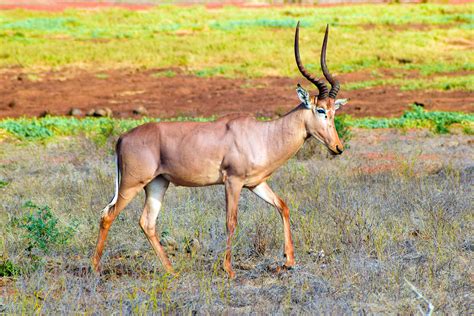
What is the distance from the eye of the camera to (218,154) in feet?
24.8

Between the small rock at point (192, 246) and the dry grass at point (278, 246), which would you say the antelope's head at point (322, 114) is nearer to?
the dry grass at point (278, 246)

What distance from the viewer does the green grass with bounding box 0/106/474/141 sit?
16.0 m

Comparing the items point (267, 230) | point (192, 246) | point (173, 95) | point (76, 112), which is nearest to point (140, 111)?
point (76, 112)

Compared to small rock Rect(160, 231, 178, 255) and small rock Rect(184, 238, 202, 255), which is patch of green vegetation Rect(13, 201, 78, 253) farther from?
small rock Rect(184, 238, 202, 255)

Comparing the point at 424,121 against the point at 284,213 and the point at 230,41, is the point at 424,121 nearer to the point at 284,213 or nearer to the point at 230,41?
the point at 284,213

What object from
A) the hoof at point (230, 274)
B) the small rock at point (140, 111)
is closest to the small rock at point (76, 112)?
the small rock at point (140, 111)

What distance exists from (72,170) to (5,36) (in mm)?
23525

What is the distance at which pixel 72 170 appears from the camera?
12586mm

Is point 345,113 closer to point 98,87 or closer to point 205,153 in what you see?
point 98,87

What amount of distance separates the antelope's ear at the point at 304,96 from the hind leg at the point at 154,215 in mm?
1437

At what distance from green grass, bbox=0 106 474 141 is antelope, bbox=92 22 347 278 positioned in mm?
7289

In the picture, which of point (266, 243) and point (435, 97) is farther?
point (435, 97)

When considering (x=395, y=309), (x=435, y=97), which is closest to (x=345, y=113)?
(x=435, y=97)

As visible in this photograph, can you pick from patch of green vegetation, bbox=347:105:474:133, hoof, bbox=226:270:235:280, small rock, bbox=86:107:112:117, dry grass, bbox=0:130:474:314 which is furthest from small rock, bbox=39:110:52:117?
hoof, bbox=226:270:235:280
